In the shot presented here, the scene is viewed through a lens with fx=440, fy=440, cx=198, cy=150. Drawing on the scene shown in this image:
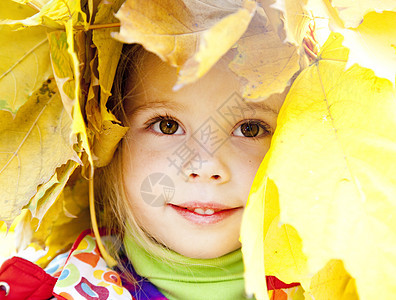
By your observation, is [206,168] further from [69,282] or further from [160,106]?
[69,282]

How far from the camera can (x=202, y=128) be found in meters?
0.79

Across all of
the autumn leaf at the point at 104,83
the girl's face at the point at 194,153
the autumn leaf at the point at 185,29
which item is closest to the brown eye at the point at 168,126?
the girl's face at the point at 194,153

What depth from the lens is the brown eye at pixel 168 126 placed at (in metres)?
0.86

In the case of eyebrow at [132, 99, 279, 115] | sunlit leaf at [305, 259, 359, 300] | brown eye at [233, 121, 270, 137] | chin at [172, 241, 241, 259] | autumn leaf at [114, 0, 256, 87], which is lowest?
sunlit leaf at [305, 259, 359, 300]

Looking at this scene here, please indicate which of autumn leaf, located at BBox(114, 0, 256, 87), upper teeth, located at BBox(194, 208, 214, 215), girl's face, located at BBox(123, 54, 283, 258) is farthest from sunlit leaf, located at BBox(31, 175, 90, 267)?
autumn leaf, located at BBox(114, 0, 256, 87)

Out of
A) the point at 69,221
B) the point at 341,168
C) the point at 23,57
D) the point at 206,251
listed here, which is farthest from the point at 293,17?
the point at 69,221

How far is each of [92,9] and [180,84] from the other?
25 cm

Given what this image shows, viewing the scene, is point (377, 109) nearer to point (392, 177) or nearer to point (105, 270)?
point (392, 177)

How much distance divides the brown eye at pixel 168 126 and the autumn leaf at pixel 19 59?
278mm

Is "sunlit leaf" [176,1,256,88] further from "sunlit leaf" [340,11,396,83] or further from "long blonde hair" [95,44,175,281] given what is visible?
"long blonde hair" [95,44,175,281]

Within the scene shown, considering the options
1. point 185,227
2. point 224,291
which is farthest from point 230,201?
point 224,291

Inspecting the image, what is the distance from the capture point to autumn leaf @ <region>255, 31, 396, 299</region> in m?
0.44

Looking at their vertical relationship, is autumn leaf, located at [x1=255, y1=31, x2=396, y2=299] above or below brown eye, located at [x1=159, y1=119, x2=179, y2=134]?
below

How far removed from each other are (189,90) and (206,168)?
14cm
